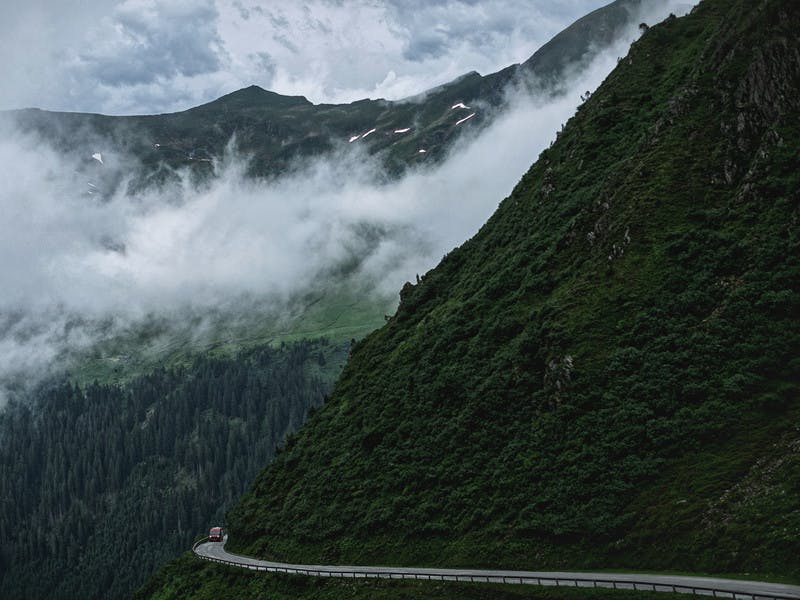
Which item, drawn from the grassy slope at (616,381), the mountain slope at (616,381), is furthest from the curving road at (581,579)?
the mountain slope at (616,381)

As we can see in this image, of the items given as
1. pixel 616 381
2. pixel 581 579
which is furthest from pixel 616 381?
pixel 581 579

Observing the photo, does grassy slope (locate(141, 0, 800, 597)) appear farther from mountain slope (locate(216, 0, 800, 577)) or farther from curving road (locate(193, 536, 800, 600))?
curving road (locate(193, 536, 800, 600))

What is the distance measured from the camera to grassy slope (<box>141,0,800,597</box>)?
5506 cm

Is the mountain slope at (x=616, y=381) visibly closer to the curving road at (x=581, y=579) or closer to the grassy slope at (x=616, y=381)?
the grassy slope at (x=616, y=381)

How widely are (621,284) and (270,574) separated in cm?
5107

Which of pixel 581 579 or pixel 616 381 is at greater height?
pixel 616 381

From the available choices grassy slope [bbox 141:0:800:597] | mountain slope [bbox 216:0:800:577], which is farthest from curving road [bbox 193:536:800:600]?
mountain slope [bbox 216:0:800:577]

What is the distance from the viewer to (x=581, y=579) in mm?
49594

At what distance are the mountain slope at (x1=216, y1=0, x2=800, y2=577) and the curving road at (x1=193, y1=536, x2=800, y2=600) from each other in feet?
7.34

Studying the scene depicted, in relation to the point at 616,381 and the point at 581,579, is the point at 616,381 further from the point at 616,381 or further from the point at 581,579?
the point at 581,579

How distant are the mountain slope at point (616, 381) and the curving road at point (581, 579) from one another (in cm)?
224

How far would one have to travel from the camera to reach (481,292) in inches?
3932

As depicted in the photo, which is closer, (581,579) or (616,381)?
(581,579)

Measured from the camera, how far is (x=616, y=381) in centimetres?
6750
